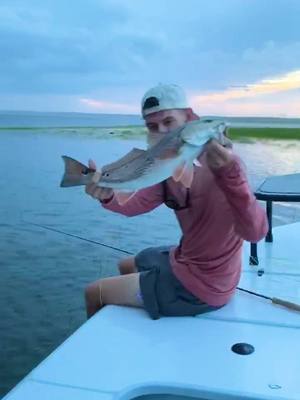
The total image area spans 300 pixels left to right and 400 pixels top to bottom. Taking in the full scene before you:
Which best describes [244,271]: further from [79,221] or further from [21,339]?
[79,221]

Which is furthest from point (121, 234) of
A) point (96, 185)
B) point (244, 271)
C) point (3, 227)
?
point (96, 185)

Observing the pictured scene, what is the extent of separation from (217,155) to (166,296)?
3.21 feet

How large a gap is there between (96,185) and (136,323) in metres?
0.84

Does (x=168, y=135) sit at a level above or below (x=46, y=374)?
above

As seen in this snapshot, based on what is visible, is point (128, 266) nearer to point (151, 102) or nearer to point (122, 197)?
point (122, 197)

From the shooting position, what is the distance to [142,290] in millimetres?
3268

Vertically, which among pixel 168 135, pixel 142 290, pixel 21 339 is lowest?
pixel 21 339

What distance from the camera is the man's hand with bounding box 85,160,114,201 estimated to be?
8.87 feet

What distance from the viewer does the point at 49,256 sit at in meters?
7.69

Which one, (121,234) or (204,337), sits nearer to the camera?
(204,337)

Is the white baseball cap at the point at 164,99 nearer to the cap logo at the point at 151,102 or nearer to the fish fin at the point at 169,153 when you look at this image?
the cap logo at the point at 151,102

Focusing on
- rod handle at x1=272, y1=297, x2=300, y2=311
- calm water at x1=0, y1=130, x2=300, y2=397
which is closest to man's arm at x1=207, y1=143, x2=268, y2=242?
rod handle at x1=272, y1=297, x2=300, y2=311

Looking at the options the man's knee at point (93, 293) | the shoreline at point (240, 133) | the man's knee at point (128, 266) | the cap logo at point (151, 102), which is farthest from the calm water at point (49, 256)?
the shoreline at point (240, 133)

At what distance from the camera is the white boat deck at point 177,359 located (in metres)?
2.45
